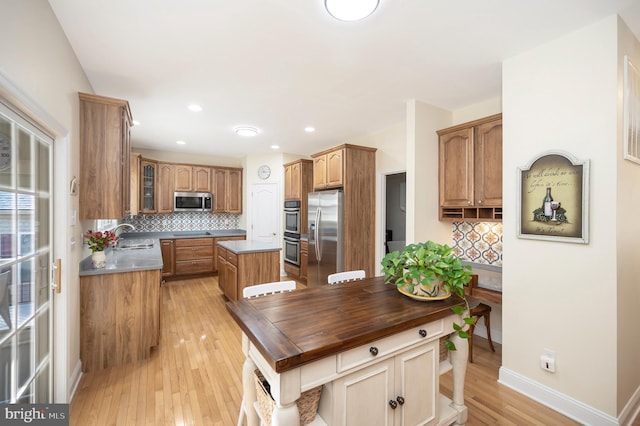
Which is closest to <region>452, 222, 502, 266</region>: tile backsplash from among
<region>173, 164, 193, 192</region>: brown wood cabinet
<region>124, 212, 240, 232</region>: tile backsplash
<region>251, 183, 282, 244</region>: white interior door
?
<region>251, 183, 282, 244</region>: white interior door

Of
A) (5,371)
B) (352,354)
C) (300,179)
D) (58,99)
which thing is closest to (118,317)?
(5,371)

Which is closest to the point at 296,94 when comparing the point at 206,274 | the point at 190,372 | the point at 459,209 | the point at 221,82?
the point at 221,82

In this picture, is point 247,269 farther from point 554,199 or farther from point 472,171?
point 554,199

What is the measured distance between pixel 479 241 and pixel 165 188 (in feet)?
18.3

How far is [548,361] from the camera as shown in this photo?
1.97 metres

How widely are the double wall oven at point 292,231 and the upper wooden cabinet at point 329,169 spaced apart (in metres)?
0.86

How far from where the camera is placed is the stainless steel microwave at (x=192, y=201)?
18.4ft

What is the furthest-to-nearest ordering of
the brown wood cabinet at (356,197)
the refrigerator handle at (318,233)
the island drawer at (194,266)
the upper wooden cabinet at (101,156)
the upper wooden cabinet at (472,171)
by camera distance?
the island drawer at (194,266) → the refrigerator handle at (318,233) → the brown wood cabinet at (356,197) → the upper wooden cabinet at (472,171) → the upper wooden cabinet at (101,156)

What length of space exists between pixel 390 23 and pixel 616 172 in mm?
1698

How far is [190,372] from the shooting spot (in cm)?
233

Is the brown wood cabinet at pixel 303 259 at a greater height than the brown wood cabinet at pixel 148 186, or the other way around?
the brown wood cabinet at pixel 148 186

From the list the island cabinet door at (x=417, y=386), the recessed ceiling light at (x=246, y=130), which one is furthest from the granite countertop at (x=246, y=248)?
the island cabinet door at (x=417, y=386)

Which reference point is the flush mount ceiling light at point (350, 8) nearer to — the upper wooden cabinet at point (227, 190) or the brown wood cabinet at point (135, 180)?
the brown wood cabinet at point (135, 180)

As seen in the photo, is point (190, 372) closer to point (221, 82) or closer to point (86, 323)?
point (86, 323)
